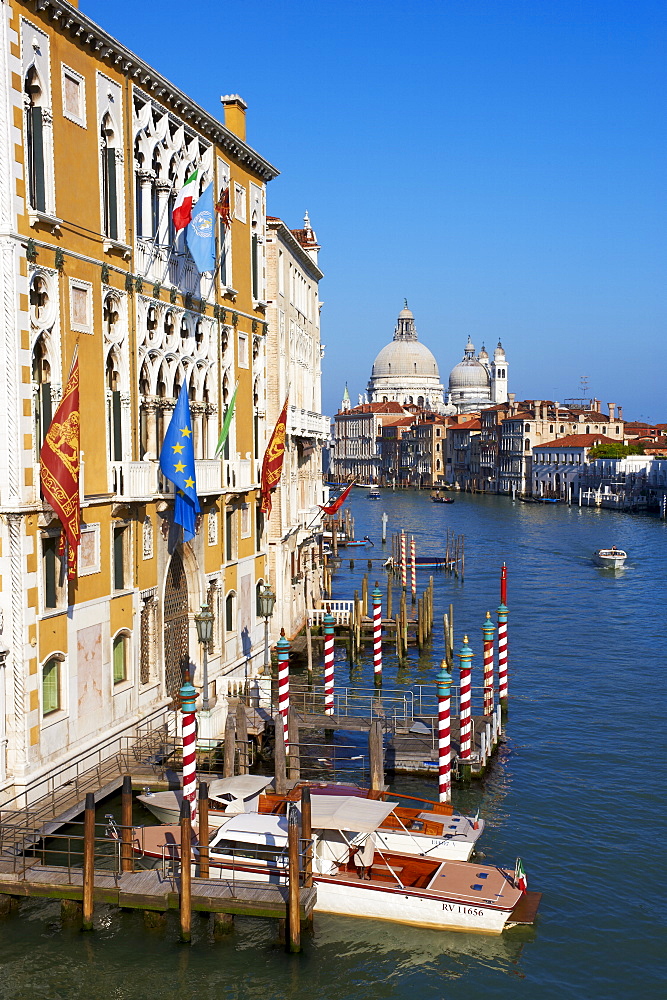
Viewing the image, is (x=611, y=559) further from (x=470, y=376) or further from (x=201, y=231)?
(x=470, y=376)

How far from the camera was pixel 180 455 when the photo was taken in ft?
54.0

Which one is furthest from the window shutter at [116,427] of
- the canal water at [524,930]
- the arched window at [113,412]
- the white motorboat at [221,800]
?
the canal water at [524,930]

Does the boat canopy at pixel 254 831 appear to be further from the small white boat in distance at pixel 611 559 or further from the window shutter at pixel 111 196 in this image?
the small white boat in distance at pixel 611 559

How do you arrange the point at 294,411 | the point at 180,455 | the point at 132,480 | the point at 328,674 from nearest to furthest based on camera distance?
the point at 132,480 < the point at 180,455 < the point at 328,674 < the point at 294,411

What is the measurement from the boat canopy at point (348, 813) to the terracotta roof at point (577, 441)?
93185 millimetres

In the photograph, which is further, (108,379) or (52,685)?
(108,379)

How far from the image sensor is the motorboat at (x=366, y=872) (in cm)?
1222

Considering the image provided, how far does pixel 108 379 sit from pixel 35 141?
340cm

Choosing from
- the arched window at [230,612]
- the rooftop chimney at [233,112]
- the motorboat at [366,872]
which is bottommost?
the motorboat at [366,872]

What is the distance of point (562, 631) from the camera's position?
31688 mm

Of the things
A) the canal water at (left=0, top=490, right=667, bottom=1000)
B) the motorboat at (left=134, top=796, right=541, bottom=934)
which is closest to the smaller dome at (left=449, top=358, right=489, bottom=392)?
the canal water at (left=0, top=490, right=667, bottom=1000)

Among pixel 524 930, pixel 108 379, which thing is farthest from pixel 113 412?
pixel 524 930

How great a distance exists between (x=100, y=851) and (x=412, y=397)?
167328 mm

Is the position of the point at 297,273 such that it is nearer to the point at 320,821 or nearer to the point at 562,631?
the point at 562,631
